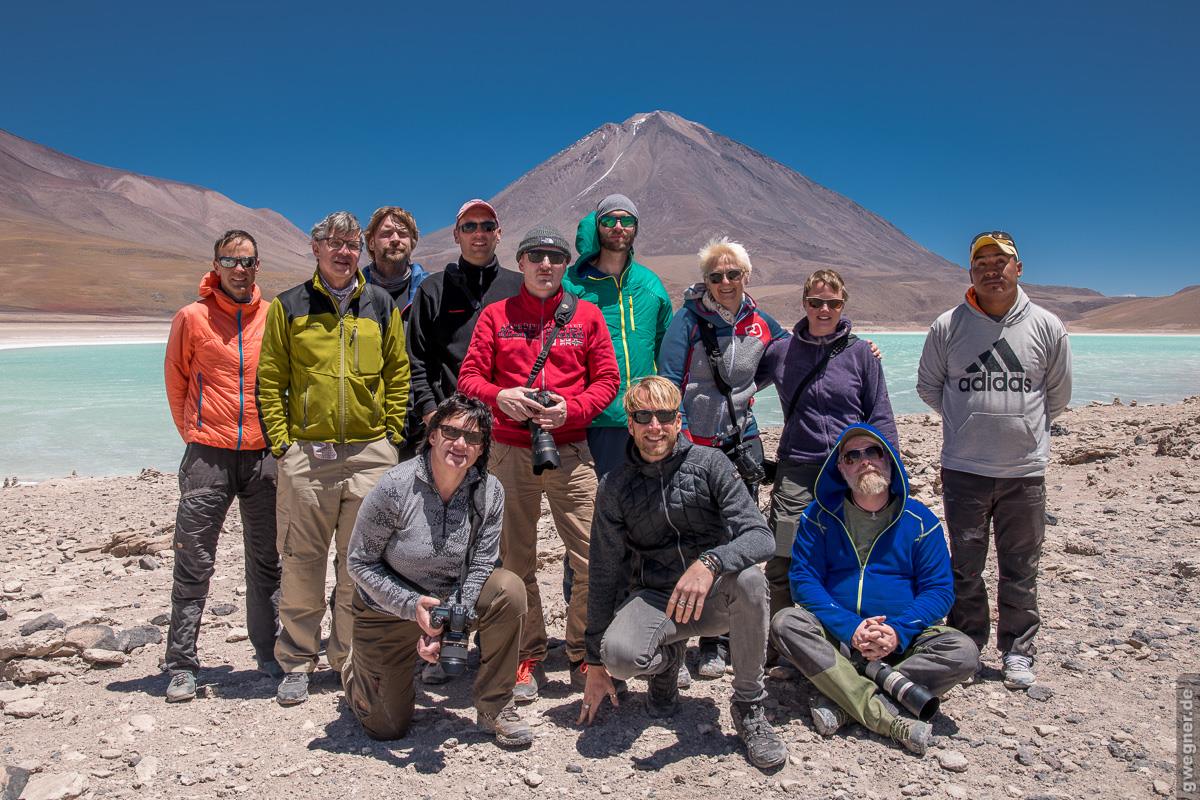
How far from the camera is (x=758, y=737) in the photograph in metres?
2.83

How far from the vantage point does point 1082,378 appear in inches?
1003

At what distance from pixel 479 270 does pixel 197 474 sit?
5.18 ft

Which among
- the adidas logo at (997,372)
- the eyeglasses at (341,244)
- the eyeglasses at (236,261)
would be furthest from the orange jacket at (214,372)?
the adidas logo at (997,372)

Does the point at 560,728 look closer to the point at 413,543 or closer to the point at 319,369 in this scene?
the point at 413,543

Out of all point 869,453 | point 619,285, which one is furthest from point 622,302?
point 869,453

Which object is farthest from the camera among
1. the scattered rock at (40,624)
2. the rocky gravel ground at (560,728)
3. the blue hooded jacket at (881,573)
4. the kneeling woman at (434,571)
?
the scattered rock at (40,624)

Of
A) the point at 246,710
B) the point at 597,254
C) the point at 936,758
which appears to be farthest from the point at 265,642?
the point at 936,758

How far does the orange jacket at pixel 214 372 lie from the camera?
3406 mm

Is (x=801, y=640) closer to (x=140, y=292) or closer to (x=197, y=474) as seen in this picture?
(x=197, y=474)

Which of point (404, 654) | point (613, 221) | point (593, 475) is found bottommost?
point (404, 654)

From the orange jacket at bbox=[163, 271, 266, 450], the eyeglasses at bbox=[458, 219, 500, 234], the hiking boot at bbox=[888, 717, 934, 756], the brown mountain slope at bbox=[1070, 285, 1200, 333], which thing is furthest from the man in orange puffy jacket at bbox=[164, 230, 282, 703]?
the brown mountain slope at bbox=[1070, 285, 1200, 333]

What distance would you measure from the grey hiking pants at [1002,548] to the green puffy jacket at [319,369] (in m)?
2.66

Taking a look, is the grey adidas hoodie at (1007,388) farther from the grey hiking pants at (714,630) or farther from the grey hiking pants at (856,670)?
the grey hiking pants at (714,630)

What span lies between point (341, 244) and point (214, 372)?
2.66 feet
